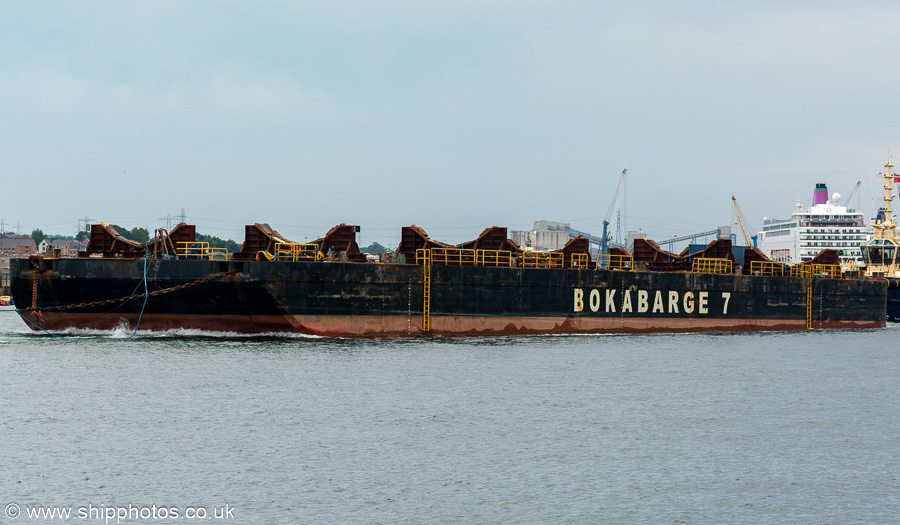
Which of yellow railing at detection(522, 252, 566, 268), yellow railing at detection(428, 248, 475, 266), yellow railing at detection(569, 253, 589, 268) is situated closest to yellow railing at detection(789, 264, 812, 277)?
yellow railing at detection(569, 253, 589, 268)

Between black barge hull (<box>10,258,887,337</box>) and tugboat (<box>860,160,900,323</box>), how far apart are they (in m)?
23.7

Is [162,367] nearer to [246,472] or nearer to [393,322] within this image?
[393,322]

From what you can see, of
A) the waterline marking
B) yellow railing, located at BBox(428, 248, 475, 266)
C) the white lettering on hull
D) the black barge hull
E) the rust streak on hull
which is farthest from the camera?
the white lettering on hull

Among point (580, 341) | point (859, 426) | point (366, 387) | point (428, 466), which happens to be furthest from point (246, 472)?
point (580, 341)

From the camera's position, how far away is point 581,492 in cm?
1864

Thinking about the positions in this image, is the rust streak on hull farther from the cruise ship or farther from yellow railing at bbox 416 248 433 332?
the cruise ship

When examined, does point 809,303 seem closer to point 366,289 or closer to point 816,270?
point 816,270

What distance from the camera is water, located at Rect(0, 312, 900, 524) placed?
704 inches

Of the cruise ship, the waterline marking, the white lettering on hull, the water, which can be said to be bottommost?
the waterline marking

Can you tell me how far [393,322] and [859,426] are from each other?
21.7 metres

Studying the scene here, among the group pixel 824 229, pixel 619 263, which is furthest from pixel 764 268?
pixel 824 229

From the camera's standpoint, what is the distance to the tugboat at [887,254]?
209 ft

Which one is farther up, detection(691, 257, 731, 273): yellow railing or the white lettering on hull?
detection(691, 257, 731, 273): yellow railing

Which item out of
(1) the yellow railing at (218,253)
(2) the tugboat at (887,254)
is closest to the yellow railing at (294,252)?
(1) the yellow railing at (218,253)
